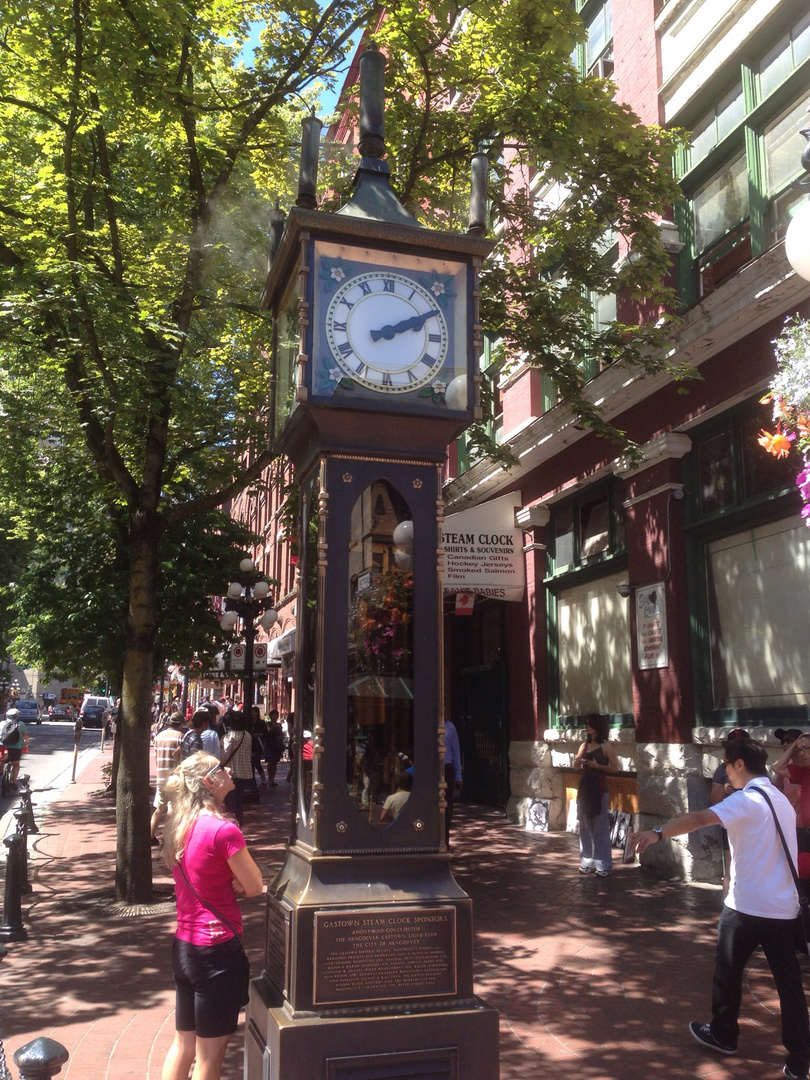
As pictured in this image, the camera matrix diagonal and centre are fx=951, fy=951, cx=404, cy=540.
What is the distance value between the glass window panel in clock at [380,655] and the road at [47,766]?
6547 millimetres

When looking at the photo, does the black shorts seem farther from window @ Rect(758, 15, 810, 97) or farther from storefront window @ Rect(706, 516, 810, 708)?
window @ Rect(758, 15, 810, 97)

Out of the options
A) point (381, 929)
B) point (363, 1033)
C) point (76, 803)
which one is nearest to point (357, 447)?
point (381, 929)

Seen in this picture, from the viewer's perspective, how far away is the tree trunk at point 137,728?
9195 millimetres

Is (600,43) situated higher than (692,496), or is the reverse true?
(600,43)

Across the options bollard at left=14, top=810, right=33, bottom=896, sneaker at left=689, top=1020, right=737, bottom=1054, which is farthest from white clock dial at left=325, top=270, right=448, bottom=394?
bollard at left=14, top=810, right=33, bottom=896

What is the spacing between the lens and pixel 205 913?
4.11 m

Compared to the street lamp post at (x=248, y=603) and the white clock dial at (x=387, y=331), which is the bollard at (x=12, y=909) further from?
the street lamp post at (x=248, y=603)

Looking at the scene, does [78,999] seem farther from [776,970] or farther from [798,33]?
[798,33]

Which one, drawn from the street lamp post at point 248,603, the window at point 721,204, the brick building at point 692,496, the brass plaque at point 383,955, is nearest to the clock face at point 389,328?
the brass plaque at point 383,955

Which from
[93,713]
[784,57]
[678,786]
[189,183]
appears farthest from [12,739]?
[93,713]

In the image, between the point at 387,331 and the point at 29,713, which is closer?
the point at 387,331

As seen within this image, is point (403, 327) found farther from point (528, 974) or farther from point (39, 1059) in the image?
point (528, 974)

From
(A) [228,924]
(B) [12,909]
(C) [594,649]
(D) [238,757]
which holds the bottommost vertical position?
(B) [12,909]

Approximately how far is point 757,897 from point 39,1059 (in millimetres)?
3761
